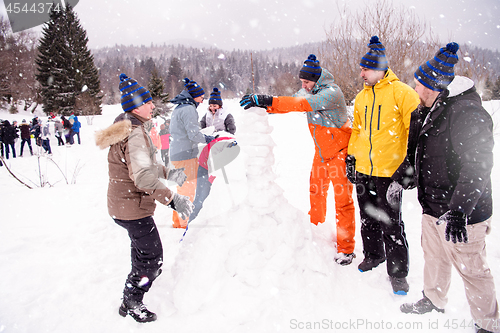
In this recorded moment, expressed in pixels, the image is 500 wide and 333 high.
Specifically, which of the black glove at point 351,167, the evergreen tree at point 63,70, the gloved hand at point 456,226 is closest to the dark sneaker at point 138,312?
the black glove at point 351,167

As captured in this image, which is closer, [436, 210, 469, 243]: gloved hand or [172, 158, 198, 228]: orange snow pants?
[436, 210, 469, 243]: gloved hand

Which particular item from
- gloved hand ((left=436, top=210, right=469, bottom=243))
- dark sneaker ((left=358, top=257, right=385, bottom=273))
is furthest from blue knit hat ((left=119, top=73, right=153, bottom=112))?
dark sneaker ((left=358, top=257, right=385, bottom=273))

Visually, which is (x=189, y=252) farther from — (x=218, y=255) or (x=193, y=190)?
(x=193, y=190)

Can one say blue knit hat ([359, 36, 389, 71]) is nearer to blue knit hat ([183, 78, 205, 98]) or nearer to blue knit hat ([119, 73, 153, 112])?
blue knit hat ([119, 73, 153, 112])

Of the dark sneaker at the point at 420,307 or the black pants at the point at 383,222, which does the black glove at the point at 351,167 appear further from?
the dark sneaker at the point at 420,307

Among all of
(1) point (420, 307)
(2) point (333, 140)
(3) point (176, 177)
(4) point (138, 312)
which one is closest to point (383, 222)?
(1) point (420, 307)

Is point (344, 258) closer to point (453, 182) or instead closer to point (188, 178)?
point (453, 182)

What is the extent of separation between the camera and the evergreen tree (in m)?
26.7

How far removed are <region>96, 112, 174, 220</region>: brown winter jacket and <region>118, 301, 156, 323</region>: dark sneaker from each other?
79 centimetres

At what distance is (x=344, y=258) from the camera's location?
2.93 metres

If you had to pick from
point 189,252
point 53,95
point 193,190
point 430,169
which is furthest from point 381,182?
point 53,95

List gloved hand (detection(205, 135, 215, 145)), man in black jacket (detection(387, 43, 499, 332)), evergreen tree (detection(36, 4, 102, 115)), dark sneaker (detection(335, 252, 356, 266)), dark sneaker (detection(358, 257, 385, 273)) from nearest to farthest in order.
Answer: man in black jacket (detection(387, 43, 499, 332)), dark sneaker (detection(358, 257, 385, 273)), dark sneaker (detection(335, 252, 356, 266)), gloved hand (detection(205, 135, 215, 145)), evergreen tree (detection(36, 4, 102, 115))

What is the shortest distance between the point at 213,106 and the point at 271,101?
2424mm

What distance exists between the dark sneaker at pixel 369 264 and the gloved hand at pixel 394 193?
76cm
